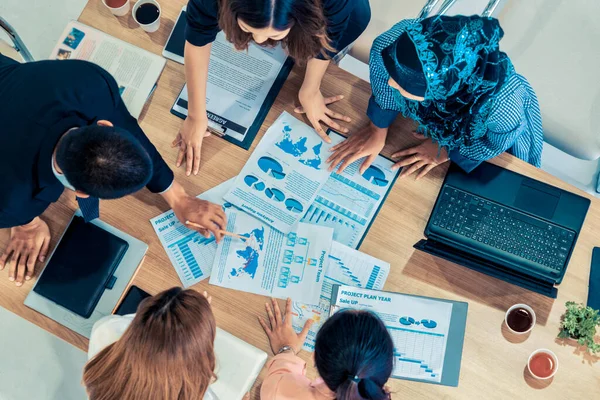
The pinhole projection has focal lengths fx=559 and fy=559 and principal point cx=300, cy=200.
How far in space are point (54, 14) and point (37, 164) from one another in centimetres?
157

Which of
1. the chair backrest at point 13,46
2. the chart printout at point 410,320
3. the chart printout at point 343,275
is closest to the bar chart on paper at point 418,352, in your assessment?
the chart printout at point 410,320

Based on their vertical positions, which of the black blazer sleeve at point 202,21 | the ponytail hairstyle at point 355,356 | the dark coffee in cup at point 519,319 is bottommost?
the dark coffee in cup at point 519,319

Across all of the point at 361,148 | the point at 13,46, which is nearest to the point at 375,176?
the point at 361,148

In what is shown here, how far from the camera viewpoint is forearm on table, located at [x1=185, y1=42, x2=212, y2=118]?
4.46 ft

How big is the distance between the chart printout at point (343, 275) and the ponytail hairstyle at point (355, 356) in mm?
291

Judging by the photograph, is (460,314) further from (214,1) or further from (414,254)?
(214,1)

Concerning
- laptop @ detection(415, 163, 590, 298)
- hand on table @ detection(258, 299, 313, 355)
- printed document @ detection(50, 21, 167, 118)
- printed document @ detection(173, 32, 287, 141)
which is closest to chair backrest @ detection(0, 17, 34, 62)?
printed document @ detection(50, 21, 167, 118)

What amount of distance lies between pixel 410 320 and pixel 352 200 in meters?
0.33

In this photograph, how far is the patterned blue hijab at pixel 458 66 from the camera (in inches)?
42.8

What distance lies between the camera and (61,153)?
41.2 inches

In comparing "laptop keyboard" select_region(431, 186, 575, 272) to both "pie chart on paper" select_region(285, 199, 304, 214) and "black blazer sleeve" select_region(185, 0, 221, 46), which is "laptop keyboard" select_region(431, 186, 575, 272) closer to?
"pie chart on paper" select_region(285, 199, 304, 214)

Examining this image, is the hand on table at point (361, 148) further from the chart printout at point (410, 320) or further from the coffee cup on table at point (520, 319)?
the coffee cup on table at point (520, 319)

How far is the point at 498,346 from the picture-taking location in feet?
4.53

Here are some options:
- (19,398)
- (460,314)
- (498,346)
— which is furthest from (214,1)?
(19,398)
